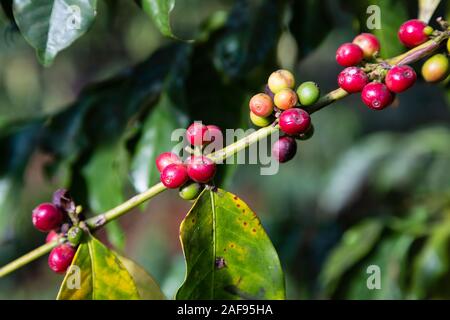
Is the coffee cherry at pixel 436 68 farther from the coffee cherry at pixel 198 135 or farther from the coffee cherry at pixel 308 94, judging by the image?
the coffee cherry at pixel 198 135

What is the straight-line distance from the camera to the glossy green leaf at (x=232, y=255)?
3.48 feet

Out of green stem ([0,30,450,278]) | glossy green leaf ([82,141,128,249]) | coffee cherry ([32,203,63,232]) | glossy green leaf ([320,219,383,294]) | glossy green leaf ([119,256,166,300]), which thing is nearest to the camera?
green stem ([0,30,450,278])

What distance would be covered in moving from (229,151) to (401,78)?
12.5 inches

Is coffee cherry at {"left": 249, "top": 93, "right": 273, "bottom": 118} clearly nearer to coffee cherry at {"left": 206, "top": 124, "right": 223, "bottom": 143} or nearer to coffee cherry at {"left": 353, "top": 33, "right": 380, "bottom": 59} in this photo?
coffee cherry at {"left": 206, "top": 124, "right": 223, "bottom": 143}

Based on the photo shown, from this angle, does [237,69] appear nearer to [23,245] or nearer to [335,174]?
[335,174]

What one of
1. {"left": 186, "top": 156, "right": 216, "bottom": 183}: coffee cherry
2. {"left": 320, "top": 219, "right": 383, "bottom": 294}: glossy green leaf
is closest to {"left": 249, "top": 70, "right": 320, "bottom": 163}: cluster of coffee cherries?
{"left": 186, "top": 156, "right": 216, "bottom": 183}: coffee cherry

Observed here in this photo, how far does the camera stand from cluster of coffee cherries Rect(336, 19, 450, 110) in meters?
1.02

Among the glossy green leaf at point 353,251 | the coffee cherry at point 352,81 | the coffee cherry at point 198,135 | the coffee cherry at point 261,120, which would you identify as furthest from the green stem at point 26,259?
the glossy green leaf at point 353,251

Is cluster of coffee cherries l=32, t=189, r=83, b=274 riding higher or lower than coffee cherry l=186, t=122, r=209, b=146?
lower

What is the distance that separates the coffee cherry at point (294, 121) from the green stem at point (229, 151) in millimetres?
24

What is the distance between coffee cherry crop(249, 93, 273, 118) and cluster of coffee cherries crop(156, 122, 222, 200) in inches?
3.5

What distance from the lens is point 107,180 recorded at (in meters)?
1.57

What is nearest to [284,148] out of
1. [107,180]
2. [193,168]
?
[193,168]

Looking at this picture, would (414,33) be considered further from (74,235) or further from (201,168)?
(74,235)
